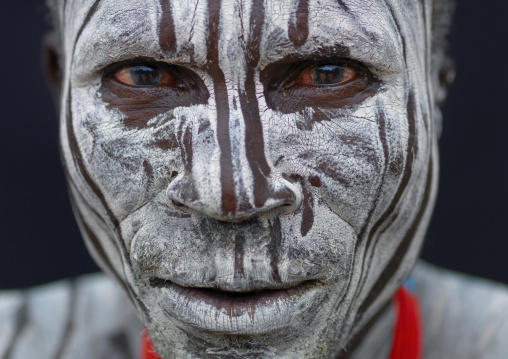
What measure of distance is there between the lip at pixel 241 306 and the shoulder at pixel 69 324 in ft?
2.41

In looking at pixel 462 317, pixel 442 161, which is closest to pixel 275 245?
pixel 462 317

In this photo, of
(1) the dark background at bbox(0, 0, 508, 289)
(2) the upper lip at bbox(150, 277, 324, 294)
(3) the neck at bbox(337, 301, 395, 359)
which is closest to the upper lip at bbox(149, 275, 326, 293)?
(2) the upper lip at bbox(150, 277, 324, 294)

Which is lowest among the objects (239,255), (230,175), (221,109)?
(239,255)

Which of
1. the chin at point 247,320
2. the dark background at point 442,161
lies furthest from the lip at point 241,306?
the dark background at point 442,161

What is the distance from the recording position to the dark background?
279cm

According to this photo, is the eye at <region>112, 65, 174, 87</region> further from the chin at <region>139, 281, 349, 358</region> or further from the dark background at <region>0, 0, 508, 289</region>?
the dark background at <region>0, 0, 508, 289</region>

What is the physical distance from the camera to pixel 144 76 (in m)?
1.35

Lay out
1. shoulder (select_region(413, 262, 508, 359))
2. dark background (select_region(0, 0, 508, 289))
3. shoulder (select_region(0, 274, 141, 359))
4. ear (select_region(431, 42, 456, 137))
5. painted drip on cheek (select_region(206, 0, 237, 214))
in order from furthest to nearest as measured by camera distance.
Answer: dark background (select_region(0, 0, 508, 289)) → shoulder (select_region(0, 274, 141, 359)) → shoulder (select_region(413, 262, 508, 359)) → ear (select_region(431, 42, 456, 137)) → painted drip on cheek (select_region(206, 0, 237, 214))

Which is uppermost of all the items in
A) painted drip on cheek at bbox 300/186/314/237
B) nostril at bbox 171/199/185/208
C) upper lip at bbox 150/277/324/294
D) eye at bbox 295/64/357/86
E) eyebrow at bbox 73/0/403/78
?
eyebrow at bbox 73/0/403/78

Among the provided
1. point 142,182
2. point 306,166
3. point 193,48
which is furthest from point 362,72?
point 142,182

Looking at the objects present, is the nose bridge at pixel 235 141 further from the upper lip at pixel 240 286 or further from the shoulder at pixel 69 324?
the shoulder at pixel 69 324

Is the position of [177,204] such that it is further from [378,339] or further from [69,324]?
[69,324]

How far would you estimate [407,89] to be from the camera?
1382 millimetres

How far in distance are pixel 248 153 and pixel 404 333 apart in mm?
821
